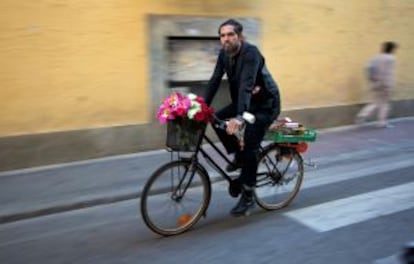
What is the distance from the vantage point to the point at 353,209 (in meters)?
5.70

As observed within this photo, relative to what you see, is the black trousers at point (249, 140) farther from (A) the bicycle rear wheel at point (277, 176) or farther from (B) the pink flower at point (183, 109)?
(B) the pink flower at point (183, 109)

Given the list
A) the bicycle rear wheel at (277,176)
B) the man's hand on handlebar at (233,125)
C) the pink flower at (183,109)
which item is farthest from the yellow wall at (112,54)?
the man's hand on handlebar at (233,125)

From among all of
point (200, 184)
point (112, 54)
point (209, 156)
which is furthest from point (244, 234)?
point (112, 54)

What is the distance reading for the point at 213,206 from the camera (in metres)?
5.93

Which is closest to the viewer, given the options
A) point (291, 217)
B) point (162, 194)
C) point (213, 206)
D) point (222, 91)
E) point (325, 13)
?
point (162, 194)

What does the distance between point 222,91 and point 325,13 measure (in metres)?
2.60

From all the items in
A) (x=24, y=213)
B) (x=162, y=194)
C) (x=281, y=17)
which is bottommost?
(x=24, y=213)

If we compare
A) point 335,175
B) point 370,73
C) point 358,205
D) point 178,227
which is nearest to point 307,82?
point 370,73

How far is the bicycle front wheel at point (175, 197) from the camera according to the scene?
16.0 ft

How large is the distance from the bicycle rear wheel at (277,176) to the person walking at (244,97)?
0.94 ft

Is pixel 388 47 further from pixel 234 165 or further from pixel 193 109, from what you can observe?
pixel 193 109

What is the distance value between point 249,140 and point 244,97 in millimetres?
519

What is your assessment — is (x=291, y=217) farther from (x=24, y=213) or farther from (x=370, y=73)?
(x=370, y=73)

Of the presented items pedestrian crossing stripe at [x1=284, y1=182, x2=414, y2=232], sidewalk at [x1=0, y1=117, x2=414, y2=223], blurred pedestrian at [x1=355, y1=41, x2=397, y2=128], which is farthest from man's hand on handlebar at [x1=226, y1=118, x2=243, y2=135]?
blurred pedestrian at [x1=355, y1=41, x2=397, y2=128]
